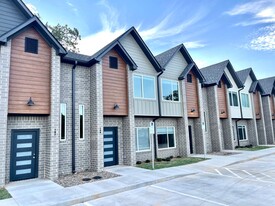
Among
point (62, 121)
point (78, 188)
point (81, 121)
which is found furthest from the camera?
point (81, 121)

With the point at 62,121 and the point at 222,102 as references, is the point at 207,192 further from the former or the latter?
the point at 222,102

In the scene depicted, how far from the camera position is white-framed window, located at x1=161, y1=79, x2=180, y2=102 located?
17.2m

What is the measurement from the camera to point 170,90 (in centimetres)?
1767

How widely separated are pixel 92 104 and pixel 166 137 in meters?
7.16

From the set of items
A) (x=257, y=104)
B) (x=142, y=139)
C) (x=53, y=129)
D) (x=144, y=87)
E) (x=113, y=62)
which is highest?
(x=113, y=62)

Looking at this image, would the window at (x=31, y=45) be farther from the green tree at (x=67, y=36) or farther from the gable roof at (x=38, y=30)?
the green tree at (x=67, y=36)

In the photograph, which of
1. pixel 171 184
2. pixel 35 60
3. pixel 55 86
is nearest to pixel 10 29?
pixel 35 60

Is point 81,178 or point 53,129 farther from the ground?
point 53,129

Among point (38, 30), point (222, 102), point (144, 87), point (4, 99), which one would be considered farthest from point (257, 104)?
point (4, 99)

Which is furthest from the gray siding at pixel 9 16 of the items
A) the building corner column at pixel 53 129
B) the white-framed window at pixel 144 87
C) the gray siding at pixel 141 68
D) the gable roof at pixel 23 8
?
the white-framed window at pixel 144 87

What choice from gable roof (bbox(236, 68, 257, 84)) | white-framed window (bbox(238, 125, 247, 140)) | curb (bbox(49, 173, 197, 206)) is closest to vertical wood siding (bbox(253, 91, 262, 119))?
gable roof (bbox(236, 68, 257, 84))

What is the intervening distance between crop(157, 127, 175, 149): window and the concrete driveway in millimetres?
6062

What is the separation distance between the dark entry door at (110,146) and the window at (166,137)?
13.2 ft

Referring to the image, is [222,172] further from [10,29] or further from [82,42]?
[82,42]
